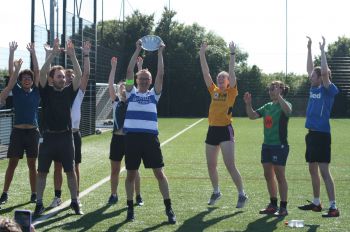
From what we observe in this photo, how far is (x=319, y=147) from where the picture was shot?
780 centimetres

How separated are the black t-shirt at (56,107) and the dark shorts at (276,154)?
2578mm

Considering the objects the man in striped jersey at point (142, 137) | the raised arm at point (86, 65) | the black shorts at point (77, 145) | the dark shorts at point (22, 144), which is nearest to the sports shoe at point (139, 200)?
the man in striped jersey at point (142, 137)

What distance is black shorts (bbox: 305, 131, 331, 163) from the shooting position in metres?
7.80

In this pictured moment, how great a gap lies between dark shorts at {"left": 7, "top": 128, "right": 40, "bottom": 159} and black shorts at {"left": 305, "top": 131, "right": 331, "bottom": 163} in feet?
12.4

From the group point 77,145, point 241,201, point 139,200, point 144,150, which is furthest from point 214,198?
point 77,145

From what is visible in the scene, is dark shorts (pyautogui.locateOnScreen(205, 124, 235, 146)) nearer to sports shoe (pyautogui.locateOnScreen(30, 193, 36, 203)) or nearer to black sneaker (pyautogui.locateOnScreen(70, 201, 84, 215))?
black sneaker (pyautogui.locateOnScreen(70, 201, 84, 215))

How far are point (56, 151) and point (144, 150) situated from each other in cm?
117

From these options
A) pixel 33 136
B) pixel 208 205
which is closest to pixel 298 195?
pixel 208 205

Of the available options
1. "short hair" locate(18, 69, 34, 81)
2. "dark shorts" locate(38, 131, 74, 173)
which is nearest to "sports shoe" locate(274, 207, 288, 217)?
"dark shorts" locate(38, 131, 74, 173)

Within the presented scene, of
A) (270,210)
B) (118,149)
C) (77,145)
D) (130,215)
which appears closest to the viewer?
(130,215)

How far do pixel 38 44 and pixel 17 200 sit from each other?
10.1 meters

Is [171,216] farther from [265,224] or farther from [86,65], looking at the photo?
[86,65]

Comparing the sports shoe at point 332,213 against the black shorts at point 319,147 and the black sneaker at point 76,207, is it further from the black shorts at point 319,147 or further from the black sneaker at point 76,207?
the black sneaker at point 76,207

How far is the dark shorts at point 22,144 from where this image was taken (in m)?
8.70
